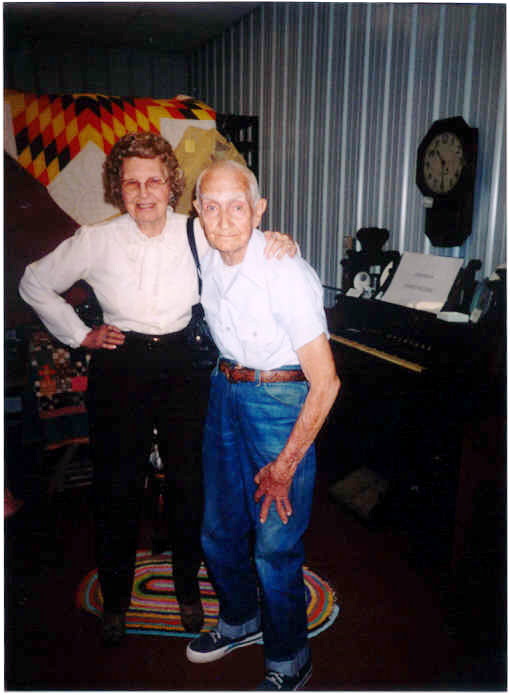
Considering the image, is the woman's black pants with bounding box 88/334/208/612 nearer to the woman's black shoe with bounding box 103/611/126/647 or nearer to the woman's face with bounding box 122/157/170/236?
the woman's black shoe with bounding box 103/611/126/647

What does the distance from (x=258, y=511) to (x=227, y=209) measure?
895 millimetres

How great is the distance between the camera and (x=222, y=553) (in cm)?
187

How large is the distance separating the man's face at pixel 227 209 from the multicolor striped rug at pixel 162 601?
1456 mm

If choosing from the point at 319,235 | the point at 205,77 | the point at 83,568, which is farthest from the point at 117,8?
the point at 83,568

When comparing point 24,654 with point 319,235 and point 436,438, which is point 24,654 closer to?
point 436,438

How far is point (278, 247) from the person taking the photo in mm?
1569

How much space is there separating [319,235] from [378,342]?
1.36m

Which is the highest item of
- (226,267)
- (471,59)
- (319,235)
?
(471,59)

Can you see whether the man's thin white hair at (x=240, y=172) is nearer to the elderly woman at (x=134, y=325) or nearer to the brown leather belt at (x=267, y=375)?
the elderly woman at (x=134, y=325)

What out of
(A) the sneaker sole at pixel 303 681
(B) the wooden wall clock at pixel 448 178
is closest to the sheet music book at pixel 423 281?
(B) the wooden wall clock at pixel 448 178

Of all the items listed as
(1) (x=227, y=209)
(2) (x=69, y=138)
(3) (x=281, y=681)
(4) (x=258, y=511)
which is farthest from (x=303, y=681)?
(2) (x=69, y=138)

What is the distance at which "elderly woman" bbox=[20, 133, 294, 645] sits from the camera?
1.83 meters

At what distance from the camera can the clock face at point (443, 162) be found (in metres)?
2.61

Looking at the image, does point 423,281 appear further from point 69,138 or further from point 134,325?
point 69,138
